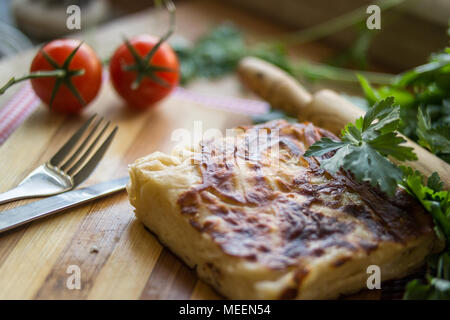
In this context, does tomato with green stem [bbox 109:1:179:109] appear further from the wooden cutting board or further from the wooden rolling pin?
the wooden rolling pin

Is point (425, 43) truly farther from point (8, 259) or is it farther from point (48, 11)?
point (48, 11)

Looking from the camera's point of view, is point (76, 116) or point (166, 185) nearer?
point (166, 185)

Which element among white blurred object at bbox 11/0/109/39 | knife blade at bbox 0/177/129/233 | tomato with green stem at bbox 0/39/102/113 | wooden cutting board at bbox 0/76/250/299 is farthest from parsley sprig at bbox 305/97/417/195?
white blurred object at bbox 11/0/109/39

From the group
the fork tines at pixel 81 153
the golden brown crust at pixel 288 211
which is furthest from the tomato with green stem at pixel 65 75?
the golden brown crust at pixel 288 211

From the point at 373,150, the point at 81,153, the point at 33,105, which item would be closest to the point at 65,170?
the point at 81,153

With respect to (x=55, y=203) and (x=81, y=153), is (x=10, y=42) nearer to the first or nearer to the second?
(x=81, y=153)

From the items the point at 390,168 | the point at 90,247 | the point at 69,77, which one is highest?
the point at 69,77
